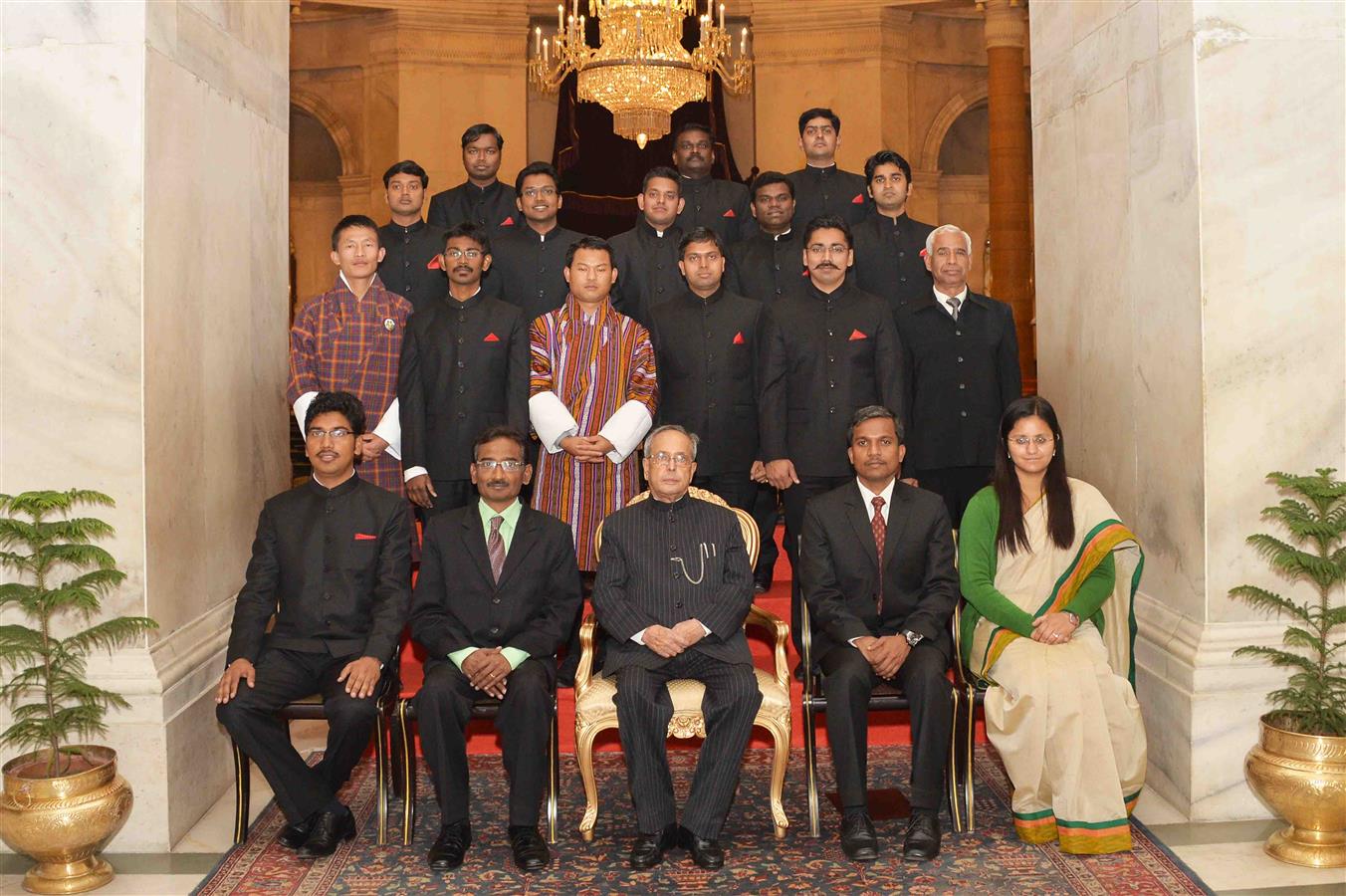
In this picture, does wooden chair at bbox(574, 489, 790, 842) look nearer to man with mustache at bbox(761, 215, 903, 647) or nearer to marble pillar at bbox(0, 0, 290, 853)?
man with mustache at bbox(761, 215, 903, 647)

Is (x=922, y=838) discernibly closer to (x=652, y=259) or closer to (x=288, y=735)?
(x=288, y=735)

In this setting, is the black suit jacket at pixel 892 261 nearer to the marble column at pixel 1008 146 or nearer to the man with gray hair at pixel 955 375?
the man with gray hair at pixel 955 375

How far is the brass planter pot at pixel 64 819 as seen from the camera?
4.50 m

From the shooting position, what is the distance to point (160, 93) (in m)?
5.12

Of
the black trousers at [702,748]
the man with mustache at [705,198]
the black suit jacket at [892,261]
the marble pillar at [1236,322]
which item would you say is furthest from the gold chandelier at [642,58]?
the black trousers at [702,748]

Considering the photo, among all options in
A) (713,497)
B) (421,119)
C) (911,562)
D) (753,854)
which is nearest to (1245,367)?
(911,562)

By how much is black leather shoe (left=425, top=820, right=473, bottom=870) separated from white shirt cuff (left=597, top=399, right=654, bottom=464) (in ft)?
5.74

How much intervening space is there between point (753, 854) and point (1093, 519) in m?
1.75

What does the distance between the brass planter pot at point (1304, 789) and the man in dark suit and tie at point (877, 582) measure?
3.49 feet

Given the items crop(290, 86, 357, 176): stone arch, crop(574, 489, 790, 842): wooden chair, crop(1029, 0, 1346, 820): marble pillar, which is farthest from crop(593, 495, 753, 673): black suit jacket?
crop(290, 86, 357, 176): stone arch

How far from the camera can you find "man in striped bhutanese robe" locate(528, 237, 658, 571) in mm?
6078

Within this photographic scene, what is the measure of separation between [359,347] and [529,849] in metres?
2.40

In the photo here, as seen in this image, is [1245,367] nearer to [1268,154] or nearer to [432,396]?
[1268,154]

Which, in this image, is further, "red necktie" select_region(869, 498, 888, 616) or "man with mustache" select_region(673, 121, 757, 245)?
"man with mustache" select_region(673, 121, 757, 245)
